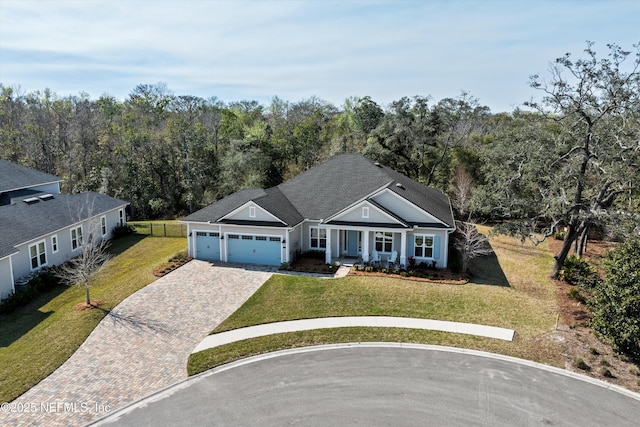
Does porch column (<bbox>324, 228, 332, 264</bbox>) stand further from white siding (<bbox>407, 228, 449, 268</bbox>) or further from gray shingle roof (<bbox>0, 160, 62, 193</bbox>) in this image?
gray shingle roof (<bbox>0, 160, 62, 193</bbox>)

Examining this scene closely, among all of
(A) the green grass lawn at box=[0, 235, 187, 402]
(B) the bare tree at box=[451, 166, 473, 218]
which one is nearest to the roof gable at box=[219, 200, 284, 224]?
(A) the green grass lawn at box=[0, 235, 187, 402]

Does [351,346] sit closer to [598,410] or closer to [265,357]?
[265,357]

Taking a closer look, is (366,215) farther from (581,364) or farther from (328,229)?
(581,364)

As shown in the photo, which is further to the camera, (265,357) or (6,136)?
(6,136)

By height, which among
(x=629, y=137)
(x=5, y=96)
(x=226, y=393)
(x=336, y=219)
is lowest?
(x=226, y=393)

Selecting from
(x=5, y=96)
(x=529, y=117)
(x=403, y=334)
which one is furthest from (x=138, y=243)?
(x=5, y=96)

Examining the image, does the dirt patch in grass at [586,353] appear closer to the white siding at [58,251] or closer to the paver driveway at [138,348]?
the paver driveway at [138,348]
